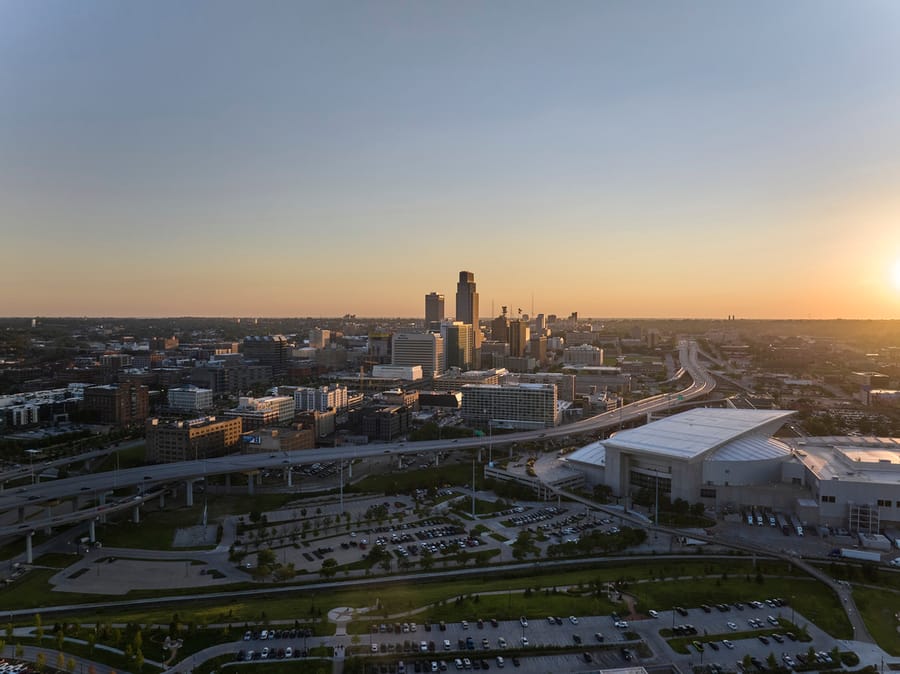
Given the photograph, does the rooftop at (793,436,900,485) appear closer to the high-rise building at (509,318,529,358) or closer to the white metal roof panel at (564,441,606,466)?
the white metal roof panel at (564,441,606,466)

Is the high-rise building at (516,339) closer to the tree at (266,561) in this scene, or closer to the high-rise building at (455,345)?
the high-rise building at (455,345)

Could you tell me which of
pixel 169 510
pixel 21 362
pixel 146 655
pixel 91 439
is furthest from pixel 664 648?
pixel 21 362

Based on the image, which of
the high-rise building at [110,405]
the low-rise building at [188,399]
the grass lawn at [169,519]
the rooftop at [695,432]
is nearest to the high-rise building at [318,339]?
the low-rise building at [188,399]

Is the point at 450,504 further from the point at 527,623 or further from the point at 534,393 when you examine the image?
the point at 534,393

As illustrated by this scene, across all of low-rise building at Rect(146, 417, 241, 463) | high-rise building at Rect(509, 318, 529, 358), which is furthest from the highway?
high-rise building at Rect(509, 318, 529, 358)

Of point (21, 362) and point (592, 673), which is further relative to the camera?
point (21, 362)

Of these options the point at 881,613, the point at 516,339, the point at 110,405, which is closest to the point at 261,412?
the point at 110,405
